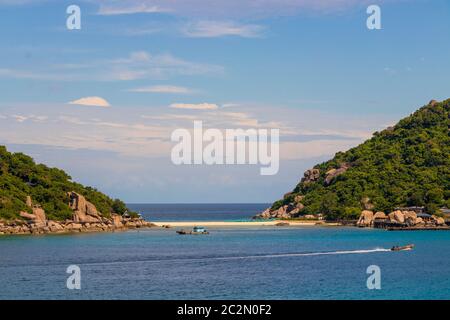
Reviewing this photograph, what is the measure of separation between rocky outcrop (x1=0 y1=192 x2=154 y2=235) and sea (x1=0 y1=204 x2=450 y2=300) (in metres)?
12.9

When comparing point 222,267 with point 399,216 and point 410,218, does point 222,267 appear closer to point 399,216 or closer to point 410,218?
point 410,218

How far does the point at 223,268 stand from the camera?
297ft


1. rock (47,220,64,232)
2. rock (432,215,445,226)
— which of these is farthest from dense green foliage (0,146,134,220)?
rock (432,215,445,226)

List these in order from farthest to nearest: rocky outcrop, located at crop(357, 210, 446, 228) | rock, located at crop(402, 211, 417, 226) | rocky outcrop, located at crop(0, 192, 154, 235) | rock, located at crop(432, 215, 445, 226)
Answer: rock, located at crop(432, 215, 445, 226)
rock, located at crop(402, 211, 417, 226)
rocky outcrop, located at crop(357, 210, 446, 228)
rocky outcrop, located at crop(0, 192, 154, 235)

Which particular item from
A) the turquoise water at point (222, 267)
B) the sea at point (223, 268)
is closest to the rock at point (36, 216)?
the turquoise water at point (222, 267)

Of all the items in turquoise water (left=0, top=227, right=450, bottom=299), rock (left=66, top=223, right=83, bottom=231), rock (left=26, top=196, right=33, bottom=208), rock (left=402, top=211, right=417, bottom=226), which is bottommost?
turquoise water (left=0, top=227, right=450, bottom=299)

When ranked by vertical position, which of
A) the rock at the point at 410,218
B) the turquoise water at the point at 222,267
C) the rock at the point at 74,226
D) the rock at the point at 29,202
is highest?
the rock at the point at 29,202

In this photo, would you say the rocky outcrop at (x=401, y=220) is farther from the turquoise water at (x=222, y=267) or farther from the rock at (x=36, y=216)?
the rock at (x=36, y=216)

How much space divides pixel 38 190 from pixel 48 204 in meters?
5.94

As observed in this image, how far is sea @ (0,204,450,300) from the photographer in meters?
71.6

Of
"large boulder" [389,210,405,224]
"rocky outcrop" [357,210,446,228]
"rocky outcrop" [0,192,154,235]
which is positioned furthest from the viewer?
"large boulder" [389,210,405,224]

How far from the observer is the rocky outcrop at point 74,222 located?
524 ft

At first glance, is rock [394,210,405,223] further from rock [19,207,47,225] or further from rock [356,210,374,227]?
rock [19,207,47,225]

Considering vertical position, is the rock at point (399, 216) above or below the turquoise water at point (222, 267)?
above
